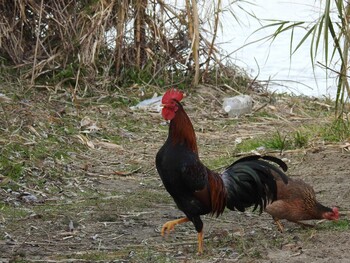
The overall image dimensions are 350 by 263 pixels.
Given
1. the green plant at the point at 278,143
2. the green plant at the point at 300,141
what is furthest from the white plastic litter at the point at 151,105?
the green plant at the point at 300,141

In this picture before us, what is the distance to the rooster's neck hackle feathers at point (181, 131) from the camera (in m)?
4.54

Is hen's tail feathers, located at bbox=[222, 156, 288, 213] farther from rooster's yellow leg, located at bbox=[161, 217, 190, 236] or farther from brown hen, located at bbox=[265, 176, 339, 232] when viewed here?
rooster's yellow leg, located at bbox=[161, 217, 190, 236]

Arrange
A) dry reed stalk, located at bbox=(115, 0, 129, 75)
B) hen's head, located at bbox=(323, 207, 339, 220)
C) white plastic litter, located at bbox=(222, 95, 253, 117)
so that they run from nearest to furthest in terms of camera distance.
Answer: hen's head, located at bbox=(323, 207, 339, 220) → white plastic litter, located at bbox=(222, 95, 253, 117) → dry reed stalk, located at bbox=(115, 0, 129, 75)

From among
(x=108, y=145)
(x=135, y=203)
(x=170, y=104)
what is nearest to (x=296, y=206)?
(x=170, y=104)

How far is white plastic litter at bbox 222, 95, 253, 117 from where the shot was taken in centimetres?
873

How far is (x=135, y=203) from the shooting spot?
5750 millimetres

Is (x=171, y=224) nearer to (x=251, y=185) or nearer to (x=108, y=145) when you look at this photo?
(x=251, y=185)

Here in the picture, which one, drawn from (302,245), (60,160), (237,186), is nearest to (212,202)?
(237,186)

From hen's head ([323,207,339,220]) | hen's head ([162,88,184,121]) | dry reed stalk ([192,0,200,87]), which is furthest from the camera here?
dry reed stalk ([192,0,200,87])

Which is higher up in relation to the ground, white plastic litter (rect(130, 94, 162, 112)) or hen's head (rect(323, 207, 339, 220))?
white plastic litter (rect(130, 94, 162, 112))

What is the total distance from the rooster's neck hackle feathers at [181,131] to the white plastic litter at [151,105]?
397 cm

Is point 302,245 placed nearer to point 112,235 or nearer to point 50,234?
point 112,235

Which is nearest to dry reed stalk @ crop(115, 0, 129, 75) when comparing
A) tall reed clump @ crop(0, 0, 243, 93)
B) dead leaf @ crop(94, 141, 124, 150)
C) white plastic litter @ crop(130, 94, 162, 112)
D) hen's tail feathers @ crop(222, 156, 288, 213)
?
tall reed clump @ crop(0, 0, 243, 93)

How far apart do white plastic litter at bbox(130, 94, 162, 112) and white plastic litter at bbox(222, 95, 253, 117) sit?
29.7 inches
